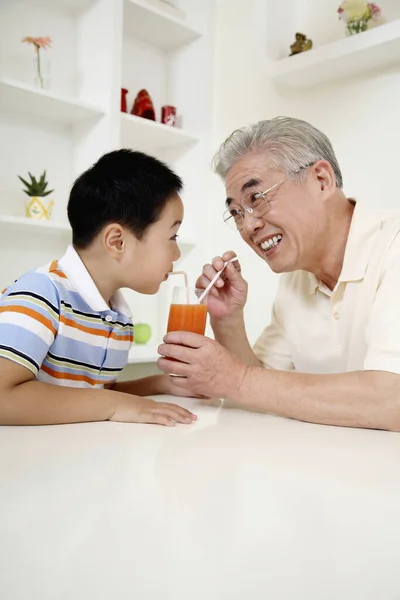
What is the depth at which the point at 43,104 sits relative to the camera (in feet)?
9.41

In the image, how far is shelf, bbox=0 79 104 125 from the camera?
269cm

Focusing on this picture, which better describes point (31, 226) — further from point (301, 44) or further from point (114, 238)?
point (301, 44)

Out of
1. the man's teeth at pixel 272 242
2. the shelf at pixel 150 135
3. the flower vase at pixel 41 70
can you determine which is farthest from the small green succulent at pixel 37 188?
the man's teeth at pixel 272 242

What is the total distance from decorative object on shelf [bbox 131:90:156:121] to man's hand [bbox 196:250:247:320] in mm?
1867

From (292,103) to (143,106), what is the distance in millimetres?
877

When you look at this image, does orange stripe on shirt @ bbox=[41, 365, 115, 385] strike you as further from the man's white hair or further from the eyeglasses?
the man's white hair

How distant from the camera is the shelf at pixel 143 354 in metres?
3.00

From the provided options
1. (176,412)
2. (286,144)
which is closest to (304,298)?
(286,144)

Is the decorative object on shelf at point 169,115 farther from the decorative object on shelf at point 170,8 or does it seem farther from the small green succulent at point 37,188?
the small green succulent at point 37,188

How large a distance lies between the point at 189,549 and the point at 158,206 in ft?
3.81

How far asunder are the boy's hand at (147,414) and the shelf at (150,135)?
7.19 ft

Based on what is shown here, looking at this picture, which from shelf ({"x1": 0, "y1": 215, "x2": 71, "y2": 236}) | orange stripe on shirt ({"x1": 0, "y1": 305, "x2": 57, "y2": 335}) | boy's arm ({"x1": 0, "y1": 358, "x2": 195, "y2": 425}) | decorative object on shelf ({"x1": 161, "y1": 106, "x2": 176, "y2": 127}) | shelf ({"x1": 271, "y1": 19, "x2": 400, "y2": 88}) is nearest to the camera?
boy's arm ({"x1": 0, "y1": 358, "x2": 195, "y2": 425})

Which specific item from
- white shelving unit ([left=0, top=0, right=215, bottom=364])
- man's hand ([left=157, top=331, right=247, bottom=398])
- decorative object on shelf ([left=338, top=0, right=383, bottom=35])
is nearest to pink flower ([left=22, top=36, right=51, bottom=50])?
white shelving unit ([left=0, top=0, right=215, bottom=364])

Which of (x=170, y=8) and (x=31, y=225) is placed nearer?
(x=31, y=225)
